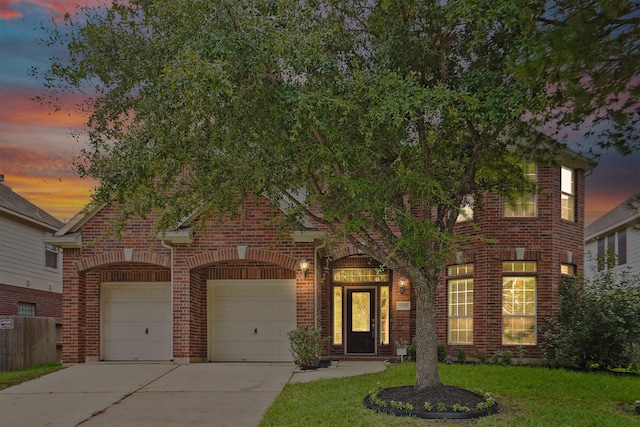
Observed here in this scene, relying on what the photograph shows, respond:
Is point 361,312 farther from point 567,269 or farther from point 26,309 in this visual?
point 26,309

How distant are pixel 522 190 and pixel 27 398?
32.3ft

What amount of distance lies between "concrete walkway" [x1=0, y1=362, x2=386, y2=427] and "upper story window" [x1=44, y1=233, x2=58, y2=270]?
31.7 ft

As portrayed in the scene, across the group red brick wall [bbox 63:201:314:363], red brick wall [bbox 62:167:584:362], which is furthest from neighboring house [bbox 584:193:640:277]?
red brick wall [bbox 63:201:314:363]

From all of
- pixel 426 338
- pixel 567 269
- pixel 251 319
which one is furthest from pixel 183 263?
pixel 567 269

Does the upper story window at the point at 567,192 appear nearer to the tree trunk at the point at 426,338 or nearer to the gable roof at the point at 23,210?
the tree trunk at the point at 426,338

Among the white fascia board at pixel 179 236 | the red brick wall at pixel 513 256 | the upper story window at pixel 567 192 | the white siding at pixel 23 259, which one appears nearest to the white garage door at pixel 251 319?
the white fascia board at pixel 179 236

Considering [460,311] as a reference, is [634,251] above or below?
above

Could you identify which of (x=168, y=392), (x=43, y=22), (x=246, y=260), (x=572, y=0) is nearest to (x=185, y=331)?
(x=246, y=260)

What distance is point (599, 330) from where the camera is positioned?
14.6 m

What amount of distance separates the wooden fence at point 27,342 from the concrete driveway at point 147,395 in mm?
2862

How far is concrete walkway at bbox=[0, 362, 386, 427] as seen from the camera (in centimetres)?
942

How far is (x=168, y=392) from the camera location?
11562 millimetres

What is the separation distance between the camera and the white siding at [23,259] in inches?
806

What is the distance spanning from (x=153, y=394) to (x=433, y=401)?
5.29 m
